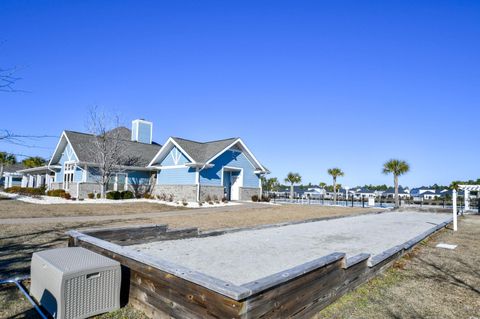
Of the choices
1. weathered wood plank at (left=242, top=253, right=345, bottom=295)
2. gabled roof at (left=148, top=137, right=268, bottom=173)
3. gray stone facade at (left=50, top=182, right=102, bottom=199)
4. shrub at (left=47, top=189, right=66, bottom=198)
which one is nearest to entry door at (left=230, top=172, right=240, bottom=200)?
gabled roof at (left=148, top=137, right=268, bottom=173)

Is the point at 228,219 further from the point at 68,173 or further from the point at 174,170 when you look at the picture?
the point at 68,173

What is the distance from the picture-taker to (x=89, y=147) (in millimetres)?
27016

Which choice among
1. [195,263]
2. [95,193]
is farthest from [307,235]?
[95,193]

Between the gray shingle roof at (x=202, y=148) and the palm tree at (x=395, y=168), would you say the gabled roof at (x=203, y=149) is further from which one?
the palm tree at (x=395, y=168)

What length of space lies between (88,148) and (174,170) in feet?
25.7

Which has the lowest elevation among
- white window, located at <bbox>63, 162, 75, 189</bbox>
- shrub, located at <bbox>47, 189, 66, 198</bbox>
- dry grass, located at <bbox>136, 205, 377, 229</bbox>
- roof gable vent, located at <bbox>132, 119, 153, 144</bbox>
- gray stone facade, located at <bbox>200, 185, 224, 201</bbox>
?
dry grass, located at <bbox>136, 205, 377, 229</bbox>

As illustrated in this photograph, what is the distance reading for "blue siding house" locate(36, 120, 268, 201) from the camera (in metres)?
24.9

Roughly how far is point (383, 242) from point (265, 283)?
7.14 meters

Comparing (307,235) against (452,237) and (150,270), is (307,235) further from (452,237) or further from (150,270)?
(150,270)

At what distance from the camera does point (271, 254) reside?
263 inches

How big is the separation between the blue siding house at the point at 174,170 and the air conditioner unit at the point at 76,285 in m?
19.7

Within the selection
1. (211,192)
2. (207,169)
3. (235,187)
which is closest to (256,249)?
(211,192)

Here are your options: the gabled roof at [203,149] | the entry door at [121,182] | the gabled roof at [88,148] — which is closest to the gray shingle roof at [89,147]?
the gabled roof at [88,148]

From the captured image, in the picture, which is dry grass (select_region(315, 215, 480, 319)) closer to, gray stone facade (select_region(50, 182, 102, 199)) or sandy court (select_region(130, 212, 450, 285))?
sandy court (select_region(130, 212, 450, 285))
